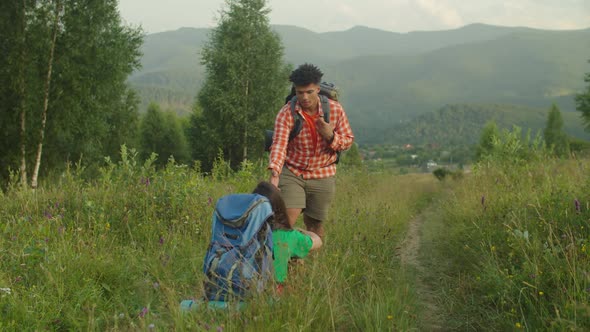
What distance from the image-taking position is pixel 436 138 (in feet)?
629

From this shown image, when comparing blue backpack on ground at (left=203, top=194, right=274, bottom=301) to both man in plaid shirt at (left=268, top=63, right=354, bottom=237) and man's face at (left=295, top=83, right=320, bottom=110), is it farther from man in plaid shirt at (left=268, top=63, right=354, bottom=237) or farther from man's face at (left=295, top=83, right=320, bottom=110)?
man's face at (left=295, top=83, right=320, bottom=110)

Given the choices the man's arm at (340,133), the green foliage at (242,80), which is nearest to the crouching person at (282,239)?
the man's arm at (340,133)

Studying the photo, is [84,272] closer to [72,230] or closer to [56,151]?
[72,230]

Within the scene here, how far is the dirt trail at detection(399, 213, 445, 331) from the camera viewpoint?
4.06 meters

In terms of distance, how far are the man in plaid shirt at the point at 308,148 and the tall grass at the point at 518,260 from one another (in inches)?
65.4

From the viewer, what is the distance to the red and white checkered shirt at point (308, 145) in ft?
15.2

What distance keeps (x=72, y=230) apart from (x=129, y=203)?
44.8 inches

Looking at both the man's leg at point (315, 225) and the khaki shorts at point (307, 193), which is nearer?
the khaki shorts at point (307, 193)

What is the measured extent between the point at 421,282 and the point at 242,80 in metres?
21.8

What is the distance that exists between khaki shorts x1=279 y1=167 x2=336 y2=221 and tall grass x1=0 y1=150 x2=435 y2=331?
551 millimetres

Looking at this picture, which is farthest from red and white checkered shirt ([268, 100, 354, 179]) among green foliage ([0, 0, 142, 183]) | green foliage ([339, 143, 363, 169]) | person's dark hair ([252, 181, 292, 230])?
green foliage ([0, 0, 142, 183])

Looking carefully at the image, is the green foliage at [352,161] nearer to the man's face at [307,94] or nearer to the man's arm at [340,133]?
the man's arm at [340,133]

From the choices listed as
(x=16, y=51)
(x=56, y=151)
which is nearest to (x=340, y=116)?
(x=16, y=51)

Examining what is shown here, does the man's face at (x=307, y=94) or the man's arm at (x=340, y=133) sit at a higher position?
the man's face at (x=307, y=94)
